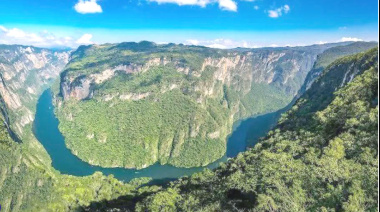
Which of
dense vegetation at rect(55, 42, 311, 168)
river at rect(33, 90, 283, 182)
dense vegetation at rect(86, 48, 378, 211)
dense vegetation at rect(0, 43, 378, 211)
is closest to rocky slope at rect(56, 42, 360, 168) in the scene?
dense vegetation at rect(55, 42, 311, 168)

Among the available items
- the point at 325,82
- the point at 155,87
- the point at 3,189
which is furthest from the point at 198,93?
the point at 3,189

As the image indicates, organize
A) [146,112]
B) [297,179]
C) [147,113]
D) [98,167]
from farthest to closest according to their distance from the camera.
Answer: [146,112] → [147,113] → [98,167] → [297,179]

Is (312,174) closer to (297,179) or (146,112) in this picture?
(297,179)

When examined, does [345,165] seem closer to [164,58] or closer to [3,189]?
[3,189]

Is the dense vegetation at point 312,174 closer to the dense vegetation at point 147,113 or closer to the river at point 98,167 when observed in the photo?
the river at point 98,167

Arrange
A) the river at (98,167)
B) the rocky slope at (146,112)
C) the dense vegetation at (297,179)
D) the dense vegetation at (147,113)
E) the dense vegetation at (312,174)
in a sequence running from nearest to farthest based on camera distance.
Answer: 1. the dense vegetation at (312,174)
2. the dense vegetation at (297,179)
3. the river at (98,167)
4. the dense vegetation at (147,113)
5. the rocky slope at (146,112)

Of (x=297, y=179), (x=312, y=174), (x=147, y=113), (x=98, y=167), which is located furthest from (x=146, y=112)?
(x=312, y=174)

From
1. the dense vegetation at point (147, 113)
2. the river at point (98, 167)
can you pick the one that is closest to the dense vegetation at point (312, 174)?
the river at point (98, 167)

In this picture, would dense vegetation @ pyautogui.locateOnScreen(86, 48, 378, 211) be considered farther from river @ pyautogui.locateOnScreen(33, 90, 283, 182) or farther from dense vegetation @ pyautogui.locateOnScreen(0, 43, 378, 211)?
river @ pyautogui.locateOnScreen(33, 90, 283, 182)

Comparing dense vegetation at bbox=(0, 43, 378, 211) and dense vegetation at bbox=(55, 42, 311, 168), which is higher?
dense vegetation at bbox=(0, 43, 378, 211)
